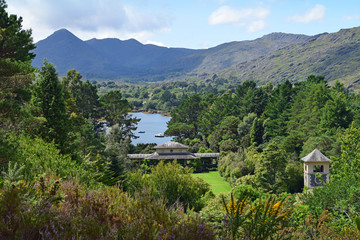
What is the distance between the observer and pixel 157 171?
20.1 meters

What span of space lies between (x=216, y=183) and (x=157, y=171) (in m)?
17.0

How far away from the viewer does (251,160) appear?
120 ft

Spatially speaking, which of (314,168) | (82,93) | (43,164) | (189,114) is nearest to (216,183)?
(314,168)

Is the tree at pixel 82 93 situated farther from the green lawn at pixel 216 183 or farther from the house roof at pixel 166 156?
the green lawn at pixel 216 183

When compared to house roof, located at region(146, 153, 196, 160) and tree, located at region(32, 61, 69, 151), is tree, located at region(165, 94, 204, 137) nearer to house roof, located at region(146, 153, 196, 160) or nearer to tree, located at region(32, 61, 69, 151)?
house roof, located at region(146, 153, 196, 160)

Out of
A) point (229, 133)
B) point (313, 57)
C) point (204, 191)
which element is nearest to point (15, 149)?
point (204, 191)

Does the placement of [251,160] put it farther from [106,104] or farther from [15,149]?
[15,149]

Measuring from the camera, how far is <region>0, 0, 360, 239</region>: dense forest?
440cm

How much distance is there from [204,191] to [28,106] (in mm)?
12865

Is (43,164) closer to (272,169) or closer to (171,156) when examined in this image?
(272,169)

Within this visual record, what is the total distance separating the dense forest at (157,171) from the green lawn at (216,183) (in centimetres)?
132

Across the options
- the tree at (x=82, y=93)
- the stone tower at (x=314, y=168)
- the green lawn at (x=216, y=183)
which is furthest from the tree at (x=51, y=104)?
the tree at (x=82, y=93)

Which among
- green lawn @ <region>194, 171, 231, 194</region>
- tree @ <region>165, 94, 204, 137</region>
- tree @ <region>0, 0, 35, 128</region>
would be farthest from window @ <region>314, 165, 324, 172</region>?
tree @ <region>165, 94, 204, 137</region>

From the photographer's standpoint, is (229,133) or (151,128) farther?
(151,128)
